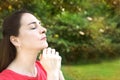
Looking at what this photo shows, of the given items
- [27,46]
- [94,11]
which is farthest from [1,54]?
[94,11]

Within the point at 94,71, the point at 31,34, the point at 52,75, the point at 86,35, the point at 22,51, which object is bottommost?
the point at 94,71

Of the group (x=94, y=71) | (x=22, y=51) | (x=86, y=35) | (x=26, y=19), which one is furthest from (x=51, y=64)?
(x=86, y=35)

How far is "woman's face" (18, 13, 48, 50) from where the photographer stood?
2498mm

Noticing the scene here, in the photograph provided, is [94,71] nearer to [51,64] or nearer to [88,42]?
[88,42]

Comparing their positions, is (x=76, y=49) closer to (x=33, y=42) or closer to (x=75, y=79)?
(x=75, y=79)

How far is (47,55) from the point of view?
8.43ft

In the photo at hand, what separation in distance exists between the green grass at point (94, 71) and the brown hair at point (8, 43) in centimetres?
568

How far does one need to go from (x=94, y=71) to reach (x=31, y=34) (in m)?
7.21

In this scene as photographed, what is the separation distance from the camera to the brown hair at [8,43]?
2.55m

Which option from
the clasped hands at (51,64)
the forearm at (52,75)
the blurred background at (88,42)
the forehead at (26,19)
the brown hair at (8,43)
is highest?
the forehead at (26,19)

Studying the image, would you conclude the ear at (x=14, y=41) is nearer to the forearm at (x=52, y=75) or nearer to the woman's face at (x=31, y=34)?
the woman's face at (x=31, y=34)

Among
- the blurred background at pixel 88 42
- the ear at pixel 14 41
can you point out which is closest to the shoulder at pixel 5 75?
the ear at pixel 14 41

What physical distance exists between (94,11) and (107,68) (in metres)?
2.28

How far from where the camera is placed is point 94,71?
9633 mm
